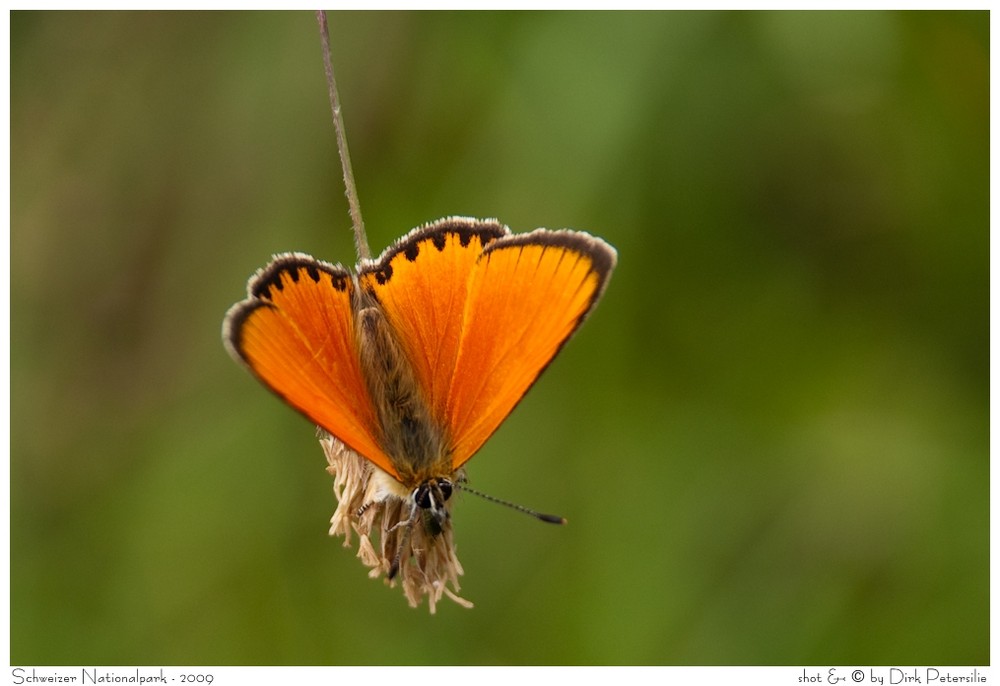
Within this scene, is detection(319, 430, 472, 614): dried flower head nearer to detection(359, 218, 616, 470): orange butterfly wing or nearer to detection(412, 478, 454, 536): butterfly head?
detection(412, 478, 454, 536): butterfly head

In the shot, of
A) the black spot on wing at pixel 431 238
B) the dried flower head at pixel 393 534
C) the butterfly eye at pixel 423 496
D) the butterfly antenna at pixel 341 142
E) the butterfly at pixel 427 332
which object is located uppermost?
the butterfly antenna at pixel 341 142

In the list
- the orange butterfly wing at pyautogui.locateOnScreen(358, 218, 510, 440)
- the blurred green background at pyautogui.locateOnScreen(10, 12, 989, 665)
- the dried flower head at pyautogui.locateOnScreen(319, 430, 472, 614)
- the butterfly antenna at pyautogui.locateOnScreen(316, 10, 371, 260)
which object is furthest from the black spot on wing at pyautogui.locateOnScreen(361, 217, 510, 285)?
the blurred green background at pyautogui.locateOnScreen(10, 12, 989, 665)

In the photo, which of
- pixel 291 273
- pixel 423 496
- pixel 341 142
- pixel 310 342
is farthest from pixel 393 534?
pixel 341 142

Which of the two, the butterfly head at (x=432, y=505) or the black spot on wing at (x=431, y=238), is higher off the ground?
the black spot on wing at (x=431, y=238)

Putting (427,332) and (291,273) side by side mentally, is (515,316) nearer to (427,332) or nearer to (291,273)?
(427,332)

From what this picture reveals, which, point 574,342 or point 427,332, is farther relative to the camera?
point 574,342

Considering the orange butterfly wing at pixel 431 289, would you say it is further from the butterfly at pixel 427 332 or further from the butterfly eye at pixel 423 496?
the butterfly eye at pixel 423 496

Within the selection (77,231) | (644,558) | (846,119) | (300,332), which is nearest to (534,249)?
(300,332)

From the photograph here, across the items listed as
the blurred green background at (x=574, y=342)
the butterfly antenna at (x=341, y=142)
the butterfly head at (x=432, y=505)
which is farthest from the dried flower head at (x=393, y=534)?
the blurred green background at (x=574, y=342)
